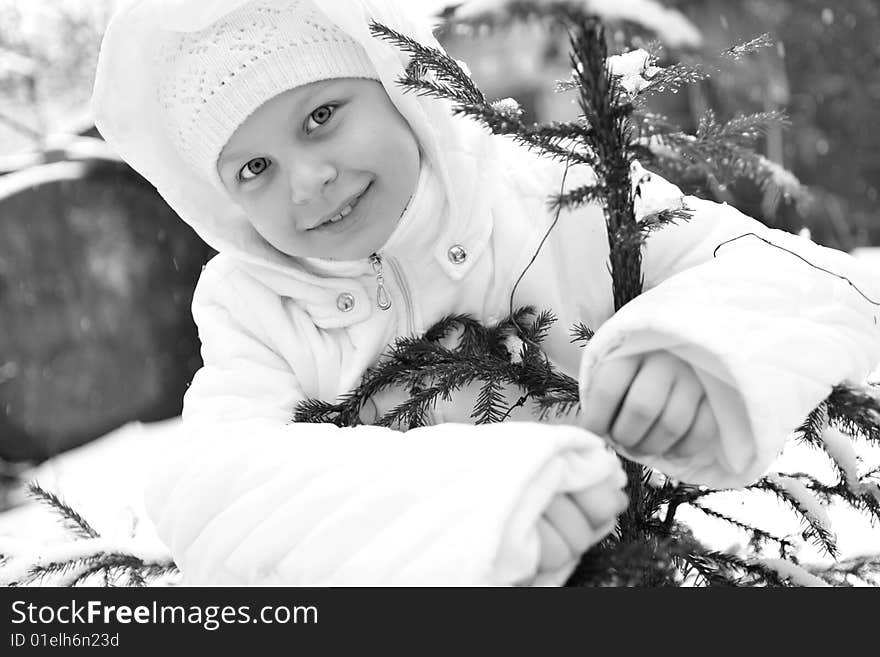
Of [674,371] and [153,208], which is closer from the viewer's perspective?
[674,371]

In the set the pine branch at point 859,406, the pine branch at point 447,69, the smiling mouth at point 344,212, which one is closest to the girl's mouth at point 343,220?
the smiling mouth at point 344,212

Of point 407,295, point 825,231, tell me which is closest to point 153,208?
Result: point 407,295

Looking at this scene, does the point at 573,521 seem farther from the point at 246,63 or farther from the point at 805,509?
the point at 246,63

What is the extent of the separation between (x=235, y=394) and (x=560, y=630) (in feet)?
1.83

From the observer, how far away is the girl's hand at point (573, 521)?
0.66m

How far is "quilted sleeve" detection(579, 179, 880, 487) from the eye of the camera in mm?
716

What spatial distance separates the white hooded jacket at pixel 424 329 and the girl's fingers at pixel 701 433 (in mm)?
11

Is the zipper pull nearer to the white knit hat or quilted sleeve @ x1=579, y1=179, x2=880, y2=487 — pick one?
the white knit hat

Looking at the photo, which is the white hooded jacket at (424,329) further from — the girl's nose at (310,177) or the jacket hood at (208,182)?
the girl's nose at (310,177)

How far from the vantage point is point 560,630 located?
0.66 metres

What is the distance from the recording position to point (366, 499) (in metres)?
0.70

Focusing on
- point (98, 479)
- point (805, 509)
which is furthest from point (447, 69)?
point (98, 479)

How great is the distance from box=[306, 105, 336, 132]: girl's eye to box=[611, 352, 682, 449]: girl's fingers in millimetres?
512

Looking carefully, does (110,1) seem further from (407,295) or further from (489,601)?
(489,601)
